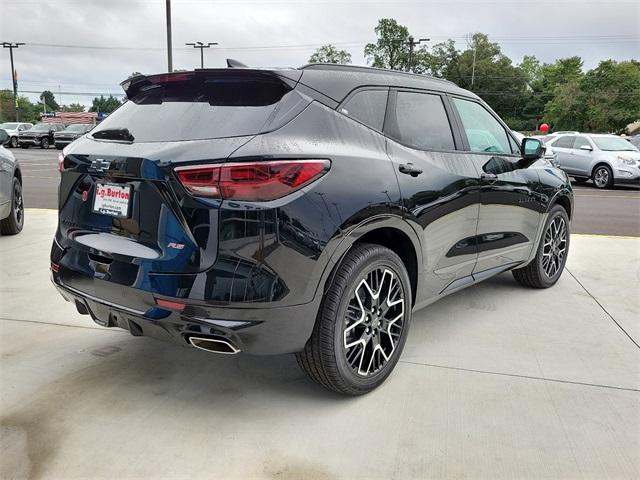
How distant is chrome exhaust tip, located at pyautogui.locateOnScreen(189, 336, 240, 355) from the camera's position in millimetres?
2513

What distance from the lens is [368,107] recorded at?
308 cm

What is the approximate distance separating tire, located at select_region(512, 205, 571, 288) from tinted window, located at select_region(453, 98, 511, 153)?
1005 mm

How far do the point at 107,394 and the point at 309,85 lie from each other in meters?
1.94

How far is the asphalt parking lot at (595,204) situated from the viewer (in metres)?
9.08

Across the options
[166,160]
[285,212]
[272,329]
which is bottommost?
[272,329]

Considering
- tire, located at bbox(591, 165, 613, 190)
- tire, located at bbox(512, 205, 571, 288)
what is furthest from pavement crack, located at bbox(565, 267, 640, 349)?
tire, located at bbox(591, 165, 613, 190)

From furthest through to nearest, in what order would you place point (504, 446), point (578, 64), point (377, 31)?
point (578, 64) → point (377, 31) → point (504, 446)

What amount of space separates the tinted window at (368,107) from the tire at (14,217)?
5.37 meters

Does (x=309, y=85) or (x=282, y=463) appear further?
(x=309, y=85)

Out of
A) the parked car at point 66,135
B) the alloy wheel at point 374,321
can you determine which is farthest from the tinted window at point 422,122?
the parked car at point 66,135

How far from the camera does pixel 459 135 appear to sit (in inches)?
149

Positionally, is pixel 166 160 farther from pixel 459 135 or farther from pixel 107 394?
pixel 459 135

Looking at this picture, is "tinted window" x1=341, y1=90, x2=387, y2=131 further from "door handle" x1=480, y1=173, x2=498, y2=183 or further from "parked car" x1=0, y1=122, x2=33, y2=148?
"parked car" x1=0, y1=122, x2=33, y2=148

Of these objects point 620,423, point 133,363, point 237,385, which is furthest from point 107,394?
point 620,423
